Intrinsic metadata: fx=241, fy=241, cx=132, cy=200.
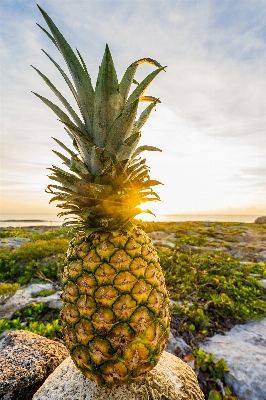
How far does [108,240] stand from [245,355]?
3768 mm

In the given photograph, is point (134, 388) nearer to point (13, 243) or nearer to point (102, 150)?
point (102, 150)

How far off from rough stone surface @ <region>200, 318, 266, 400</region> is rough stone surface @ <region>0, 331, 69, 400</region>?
9.06ft

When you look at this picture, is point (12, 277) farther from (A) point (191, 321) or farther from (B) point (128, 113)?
(B) point (128, 113)

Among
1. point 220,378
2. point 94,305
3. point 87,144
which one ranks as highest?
point 87,144

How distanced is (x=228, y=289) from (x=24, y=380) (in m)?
5.76

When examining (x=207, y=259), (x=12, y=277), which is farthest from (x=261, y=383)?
(x=12, y=277)

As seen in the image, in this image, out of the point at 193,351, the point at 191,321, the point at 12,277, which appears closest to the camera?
the point at 193,351

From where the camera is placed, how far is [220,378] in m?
4.00

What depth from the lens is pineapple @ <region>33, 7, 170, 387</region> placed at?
230 cm

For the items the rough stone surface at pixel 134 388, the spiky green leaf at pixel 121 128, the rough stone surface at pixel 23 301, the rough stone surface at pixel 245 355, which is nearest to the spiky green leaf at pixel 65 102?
the spiky green leaf at pixel 121 128

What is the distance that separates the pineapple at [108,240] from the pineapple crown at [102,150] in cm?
1

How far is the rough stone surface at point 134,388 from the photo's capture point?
2.64m

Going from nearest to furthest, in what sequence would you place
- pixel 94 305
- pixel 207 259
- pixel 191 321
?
1. pixel 94 305
2. pixel 191 321
3. pixel 207 259

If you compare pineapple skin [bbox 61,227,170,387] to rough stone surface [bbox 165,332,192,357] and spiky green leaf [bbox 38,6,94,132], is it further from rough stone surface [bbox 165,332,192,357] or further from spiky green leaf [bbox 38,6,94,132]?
rough stone surface [bbox 165,332,192,357]
